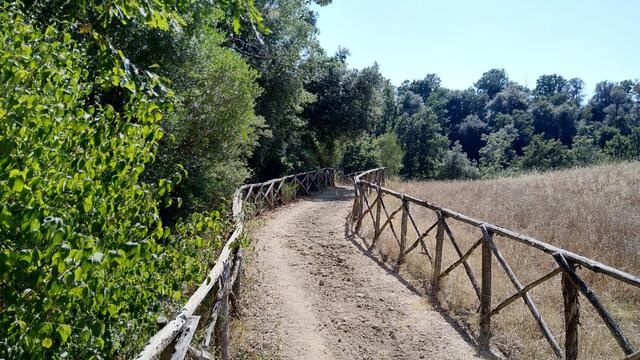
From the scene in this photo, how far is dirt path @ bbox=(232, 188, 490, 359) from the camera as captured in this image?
5.71 meters

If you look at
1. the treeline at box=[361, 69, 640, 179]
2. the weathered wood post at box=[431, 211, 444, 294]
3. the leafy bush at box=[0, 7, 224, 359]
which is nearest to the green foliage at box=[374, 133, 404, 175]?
the treeline at box=[361, 69, 640, 179]

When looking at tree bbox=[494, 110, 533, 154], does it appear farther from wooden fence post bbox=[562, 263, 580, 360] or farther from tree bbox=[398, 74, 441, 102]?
wooden fence post bbox=[562, 263, 580, 360]

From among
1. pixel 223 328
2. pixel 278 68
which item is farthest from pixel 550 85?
pixel 223 328

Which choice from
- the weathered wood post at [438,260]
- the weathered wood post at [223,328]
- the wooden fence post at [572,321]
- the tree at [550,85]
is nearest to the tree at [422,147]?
the weathered wood post at [438,260]

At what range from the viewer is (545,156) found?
52375 millimetres

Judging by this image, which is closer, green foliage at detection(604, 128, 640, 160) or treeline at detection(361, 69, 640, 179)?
green foliage at detection(604, 128, 640, 160)

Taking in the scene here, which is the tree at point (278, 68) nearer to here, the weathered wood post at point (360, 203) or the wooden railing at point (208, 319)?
the weathered wood post at point (360, 203)

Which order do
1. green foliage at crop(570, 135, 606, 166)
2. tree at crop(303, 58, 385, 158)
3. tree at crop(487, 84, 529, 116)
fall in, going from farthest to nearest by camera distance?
tree at crop(487, 84, 529, 116), green foliage at crop(570, 135, 606, 166), tree at crop(303, 58, 385, 158)

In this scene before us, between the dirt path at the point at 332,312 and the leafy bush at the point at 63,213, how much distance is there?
3117mm

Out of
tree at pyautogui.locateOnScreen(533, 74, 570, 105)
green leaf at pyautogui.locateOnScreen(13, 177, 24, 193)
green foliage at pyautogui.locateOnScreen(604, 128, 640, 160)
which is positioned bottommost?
green foliage at pyautogui.locateOnScreen(604, 128, 640, 160)

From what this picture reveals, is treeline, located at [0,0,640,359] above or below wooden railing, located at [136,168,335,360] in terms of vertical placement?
above

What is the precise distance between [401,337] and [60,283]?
4.88 m

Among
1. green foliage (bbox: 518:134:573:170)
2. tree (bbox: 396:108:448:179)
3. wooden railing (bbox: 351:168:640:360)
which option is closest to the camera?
wooden railing (bbox: 351:168:640:360)

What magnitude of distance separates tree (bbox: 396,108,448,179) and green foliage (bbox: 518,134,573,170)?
1018cm
